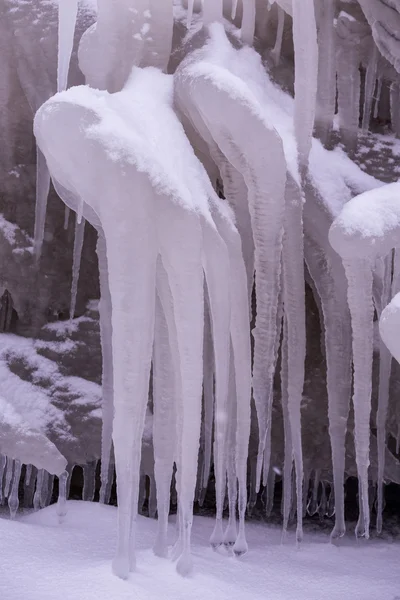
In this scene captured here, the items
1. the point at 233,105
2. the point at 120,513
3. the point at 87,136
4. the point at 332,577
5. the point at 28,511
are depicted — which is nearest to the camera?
the point at 120,513

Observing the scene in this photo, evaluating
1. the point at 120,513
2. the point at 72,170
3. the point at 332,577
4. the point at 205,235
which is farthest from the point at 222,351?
the point at 332,577

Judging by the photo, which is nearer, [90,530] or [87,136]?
[87,136]

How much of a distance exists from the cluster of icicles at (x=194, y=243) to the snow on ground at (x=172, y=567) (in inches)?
4.5

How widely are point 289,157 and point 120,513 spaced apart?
1847mm

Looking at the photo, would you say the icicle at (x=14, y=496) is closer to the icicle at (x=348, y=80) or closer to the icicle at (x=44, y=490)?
the icicle at (x=44, y=490)

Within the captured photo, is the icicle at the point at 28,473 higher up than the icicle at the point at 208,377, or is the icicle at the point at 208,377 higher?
the icicle at the point at 208,377

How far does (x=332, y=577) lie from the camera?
3.14 metres

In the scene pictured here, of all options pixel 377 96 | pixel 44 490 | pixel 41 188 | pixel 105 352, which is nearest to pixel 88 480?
pixel 44 490

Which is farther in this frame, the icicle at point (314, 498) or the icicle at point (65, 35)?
the icicle at point (314, 498)

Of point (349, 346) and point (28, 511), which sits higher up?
point (349, 346)

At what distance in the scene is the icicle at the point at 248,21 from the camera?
11.9 feet

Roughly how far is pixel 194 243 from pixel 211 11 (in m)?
1.64

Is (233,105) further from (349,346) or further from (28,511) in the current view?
(28,511)

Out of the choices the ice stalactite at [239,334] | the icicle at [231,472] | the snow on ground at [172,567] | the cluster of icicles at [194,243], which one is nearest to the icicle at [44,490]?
the snow on ground at [172,567]
